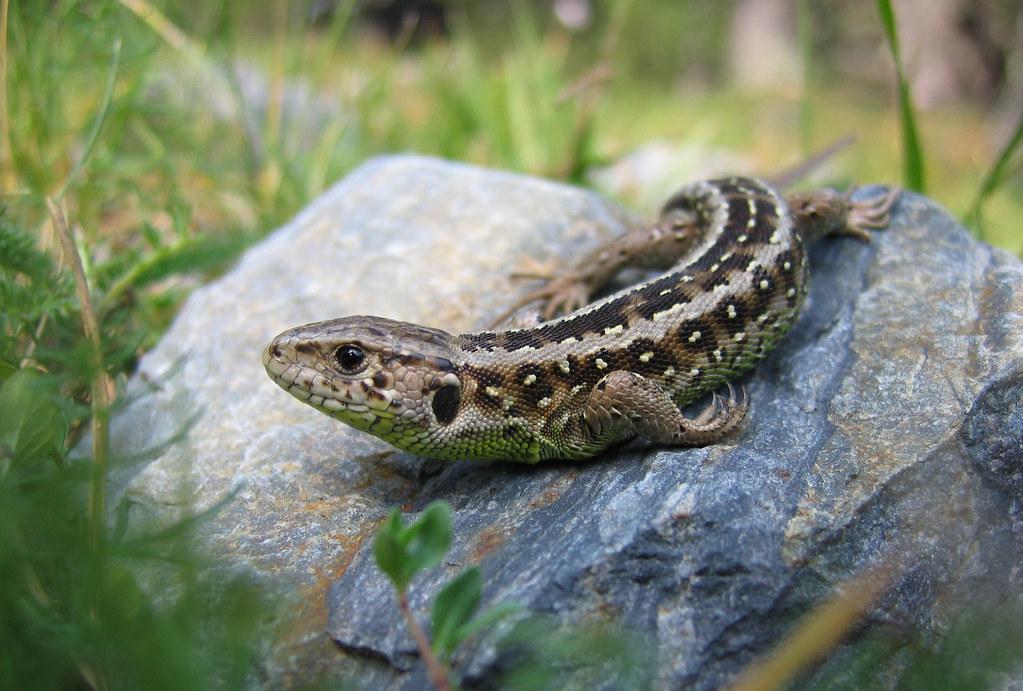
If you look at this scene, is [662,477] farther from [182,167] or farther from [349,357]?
[182,167]

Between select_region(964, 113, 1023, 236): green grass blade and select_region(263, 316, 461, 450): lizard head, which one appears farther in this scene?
select_region(964, 113, 1023, 236): green grass blade

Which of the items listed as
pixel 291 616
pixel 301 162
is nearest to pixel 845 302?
pixel 291 616

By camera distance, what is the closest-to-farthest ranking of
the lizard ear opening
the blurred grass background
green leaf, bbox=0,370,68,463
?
1. the blurred grass background
2. green leaf, bbox=0,370,68,463
3. the lizard ear opening

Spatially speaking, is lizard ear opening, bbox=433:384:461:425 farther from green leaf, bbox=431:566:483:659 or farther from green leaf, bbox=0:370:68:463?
green leaf, bbox=0:370:68:463

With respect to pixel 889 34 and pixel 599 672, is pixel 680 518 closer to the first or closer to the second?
pixel 599 672

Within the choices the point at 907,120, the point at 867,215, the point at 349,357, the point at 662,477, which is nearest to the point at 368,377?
the point at 349,357

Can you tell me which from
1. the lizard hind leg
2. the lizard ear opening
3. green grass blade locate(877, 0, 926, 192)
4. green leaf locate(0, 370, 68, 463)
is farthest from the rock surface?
green grass blade locate(877, 0, 926, 192)

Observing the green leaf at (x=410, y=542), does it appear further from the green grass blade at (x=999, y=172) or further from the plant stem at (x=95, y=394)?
the green grass blade at (x=999, y=172)

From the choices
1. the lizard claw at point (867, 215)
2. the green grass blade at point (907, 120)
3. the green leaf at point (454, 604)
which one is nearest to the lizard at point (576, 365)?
the lizard claw at point (867, 215)
